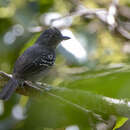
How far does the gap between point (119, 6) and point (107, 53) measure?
1.49m

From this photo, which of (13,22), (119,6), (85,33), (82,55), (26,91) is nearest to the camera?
(26,91)

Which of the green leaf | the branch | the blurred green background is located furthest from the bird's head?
the green leaf

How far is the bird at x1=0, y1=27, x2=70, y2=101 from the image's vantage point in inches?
139

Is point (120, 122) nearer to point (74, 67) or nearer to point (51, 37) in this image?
point (74, 67)

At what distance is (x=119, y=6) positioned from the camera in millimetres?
6176

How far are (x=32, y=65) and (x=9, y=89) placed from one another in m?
0.67

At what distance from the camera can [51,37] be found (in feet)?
16.4

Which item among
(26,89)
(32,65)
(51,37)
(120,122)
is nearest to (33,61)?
(32,65)

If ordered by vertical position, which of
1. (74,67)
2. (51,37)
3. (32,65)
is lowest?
(74,67)

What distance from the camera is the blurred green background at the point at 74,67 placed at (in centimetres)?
253

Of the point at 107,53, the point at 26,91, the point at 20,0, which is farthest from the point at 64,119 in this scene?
the point at 20,0

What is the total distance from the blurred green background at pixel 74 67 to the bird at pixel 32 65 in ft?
0.54

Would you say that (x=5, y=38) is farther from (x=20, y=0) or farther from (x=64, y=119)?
(x=64, y=119)

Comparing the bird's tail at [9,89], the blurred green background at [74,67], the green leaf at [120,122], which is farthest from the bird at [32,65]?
the green leaf at [120,122]
